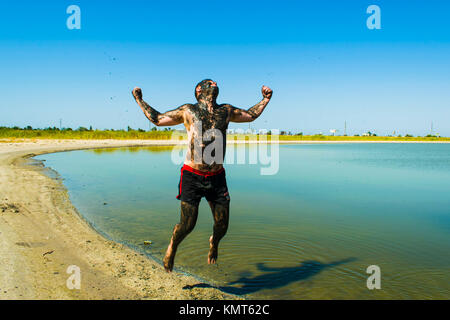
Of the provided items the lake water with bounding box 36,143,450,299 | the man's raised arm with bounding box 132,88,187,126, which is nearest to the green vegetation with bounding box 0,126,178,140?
the lake water with bounding box 36,143,450,299

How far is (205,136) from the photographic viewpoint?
4.36 meters

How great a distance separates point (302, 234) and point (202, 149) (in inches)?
177

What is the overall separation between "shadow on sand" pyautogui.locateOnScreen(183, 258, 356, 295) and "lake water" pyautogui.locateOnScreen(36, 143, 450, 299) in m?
0.02

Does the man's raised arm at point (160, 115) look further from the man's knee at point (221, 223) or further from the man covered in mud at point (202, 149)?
the man's knee at point (221, 223)

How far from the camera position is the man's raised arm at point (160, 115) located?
4.35 metres

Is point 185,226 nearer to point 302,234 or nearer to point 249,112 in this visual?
point 249,112

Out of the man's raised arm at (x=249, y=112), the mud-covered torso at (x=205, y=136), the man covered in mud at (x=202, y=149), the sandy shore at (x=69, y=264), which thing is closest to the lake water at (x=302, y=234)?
the sandy shore at (x=69, y=264)

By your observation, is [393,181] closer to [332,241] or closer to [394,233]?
[394,233]

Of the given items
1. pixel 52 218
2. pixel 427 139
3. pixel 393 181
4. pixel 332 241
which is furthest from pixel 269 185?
pixel 427 139

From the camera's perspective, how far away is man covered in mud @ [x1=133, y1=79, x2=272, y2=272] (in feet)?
14.2

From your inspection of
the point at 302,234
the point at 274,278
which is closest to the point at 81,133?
the point at 302,234

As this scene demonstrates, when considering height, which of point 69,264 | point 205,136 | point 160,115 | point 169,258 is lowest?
point 69,264

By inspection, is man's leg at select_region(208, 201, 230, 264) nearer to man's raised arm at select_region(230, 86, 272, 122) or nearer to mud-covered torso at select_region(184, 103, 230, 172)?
mud-covered torso at select_region(184, 103, 230, 172)
